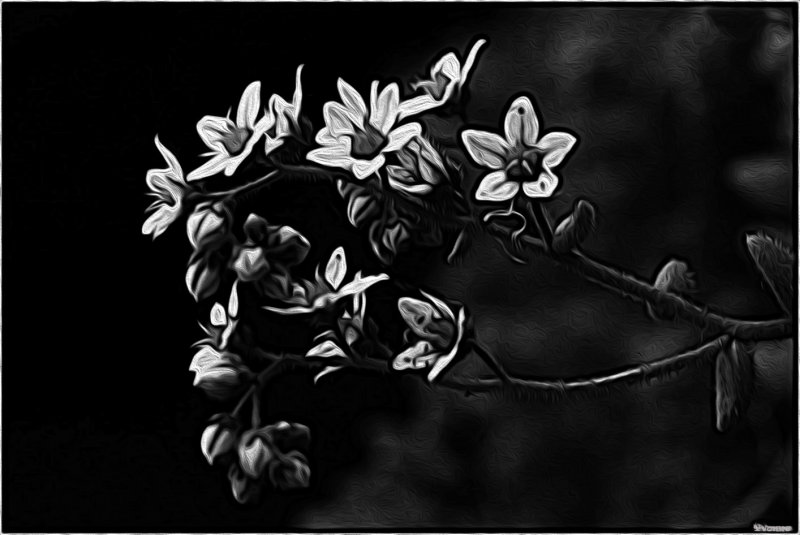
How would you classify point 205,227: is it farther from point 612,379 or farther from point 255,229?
point 612,379

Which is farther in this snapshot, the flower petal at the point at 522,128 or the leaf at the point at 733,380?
the leaf at the point at 733,380

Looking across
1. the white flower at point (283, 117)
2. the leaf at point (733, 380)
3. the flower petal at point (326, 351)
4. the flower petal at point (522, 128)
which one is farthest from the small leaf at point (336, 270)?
the leaf at point (733, 380)

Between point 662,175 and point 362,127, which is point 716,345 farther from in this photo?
point 362,127

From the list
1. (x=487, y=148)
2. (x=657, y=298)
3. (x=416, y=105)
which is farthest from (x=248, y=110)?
(x=657, y=298)

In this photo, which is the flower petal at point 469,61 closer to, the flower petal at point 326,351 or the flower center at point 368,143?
the flower center at point 368,143

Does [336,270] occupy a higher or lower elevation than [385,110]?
lower

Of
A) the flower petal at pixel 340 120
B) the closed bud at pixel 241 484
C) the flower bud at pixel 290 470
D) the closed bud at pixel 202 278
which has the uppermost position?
the flower petal at pixel 340 120
